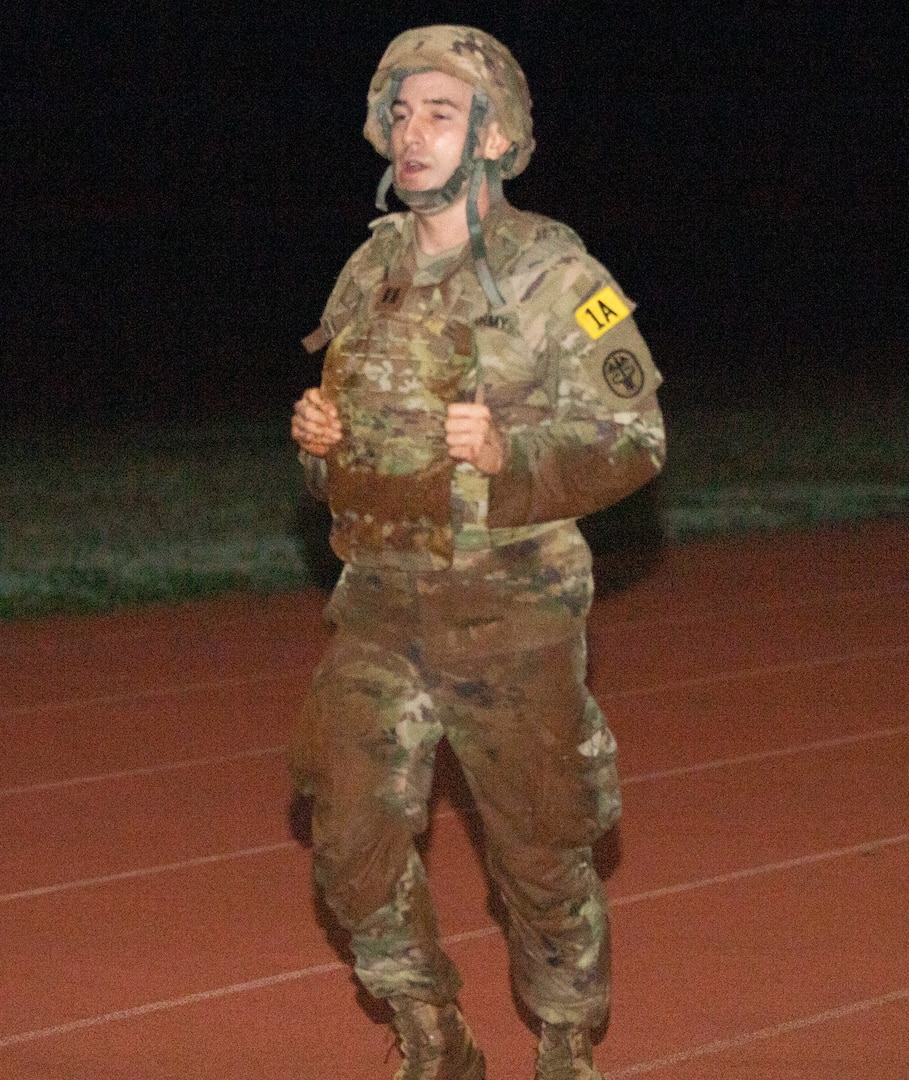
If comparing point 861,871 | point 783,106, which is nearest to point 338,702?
point 861,871

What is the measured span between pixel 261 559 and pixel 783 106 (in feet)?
73.7

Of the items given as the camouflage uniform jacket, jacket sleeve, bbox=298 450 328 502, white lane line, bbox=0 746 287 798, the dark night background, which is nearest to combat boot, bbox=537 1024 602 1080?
the camouflage uniform jacket

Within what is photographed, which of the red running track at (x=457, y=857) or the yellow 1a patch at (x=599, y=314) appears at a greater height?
the yellow 1a patch at (x=599, y=314)

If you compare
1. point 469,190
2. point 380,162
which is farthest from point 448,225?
point 380,162

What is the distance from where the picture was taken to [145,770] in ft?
18.9

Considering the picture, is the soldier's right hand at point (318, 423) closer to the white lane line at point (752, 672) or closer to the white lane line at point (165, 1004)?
the white lane line at point (165, 1004)

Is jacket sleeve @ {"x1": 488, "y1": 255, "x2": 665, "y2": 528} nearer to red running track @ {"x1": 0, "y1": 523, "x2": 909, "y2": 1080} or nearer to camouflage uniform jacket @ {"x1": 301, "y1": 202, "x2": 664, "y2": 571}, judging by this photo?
camouflage uniform jacket @ {"x1": 301, "y1": 202, "x2": 664, "y2": 571}

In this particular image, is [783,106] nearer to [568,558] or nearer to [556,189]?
[556,189]

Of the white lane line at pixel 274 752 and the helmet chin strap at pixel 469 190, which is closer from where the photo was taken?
the helmet chin strap at pixel 469 190

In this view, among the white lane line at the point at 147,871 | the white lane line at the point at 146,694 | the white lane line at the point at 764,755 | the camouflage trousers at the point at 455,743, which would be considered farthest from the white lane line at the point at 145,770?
the camouflage trousers at the point at 455,743

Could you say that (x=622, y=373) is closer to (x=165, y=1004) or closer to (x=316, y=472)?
(x=316, y=472)

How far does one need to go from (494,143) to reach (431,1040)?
1563mm

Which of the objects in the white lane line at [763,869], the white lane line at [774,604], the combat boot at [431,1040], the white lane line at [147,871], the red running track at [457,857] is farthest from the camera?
the white lane line at [774,604]

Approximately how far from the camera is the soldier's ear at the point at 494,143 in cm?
326
